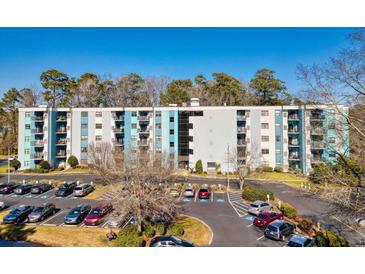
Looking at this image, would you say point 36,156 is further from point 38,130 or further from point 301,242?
point 301,242

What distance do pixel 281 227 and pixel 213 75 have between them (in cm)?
5442

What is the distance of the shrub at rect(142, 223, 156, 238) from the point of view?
58.5 ft

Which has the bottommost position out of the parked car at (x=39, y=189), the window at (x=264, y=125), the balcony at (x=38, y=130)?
the parked car at (x=39, y=189)

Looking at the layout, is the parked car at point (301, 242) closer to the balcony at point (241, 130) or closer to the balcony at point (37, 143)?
the balcony at point (241, 130)

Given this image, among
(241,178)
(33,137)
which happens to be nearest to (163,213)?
(241,178)

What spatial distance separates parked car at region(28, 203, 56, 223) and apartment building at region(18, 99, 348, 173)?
2186 cm

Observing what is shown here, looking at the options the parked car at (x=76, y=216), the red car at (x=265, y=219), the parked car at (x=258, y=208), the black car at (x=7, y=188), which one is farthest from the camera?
the black car at (x=7, y=188)

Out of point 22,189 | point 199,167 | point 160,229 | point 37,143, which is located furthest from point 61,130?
point 160,229

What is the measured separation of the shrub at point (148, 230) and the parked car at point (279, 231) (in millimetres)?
8588

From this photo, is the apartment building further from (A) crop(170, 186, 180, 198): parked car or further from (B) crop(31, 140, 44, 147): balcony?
(A) crop(170, 186, 180, 198): parked car

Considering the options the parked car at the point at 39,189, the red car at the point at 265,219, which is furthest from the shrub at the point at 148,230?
the parked car at the point at 39,189

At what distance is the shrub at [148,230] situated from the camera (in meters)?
17.8

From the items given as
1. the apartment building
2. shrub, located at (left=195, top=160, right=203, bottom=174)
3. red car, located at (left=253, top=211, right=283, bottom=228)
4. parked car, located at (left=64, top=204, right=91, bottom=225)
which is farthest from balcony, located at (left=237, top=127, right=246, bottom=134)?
parked car, located at (left=64, top=204, right=91, bottom=225)

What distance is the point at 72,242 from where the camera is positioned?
699 inches
